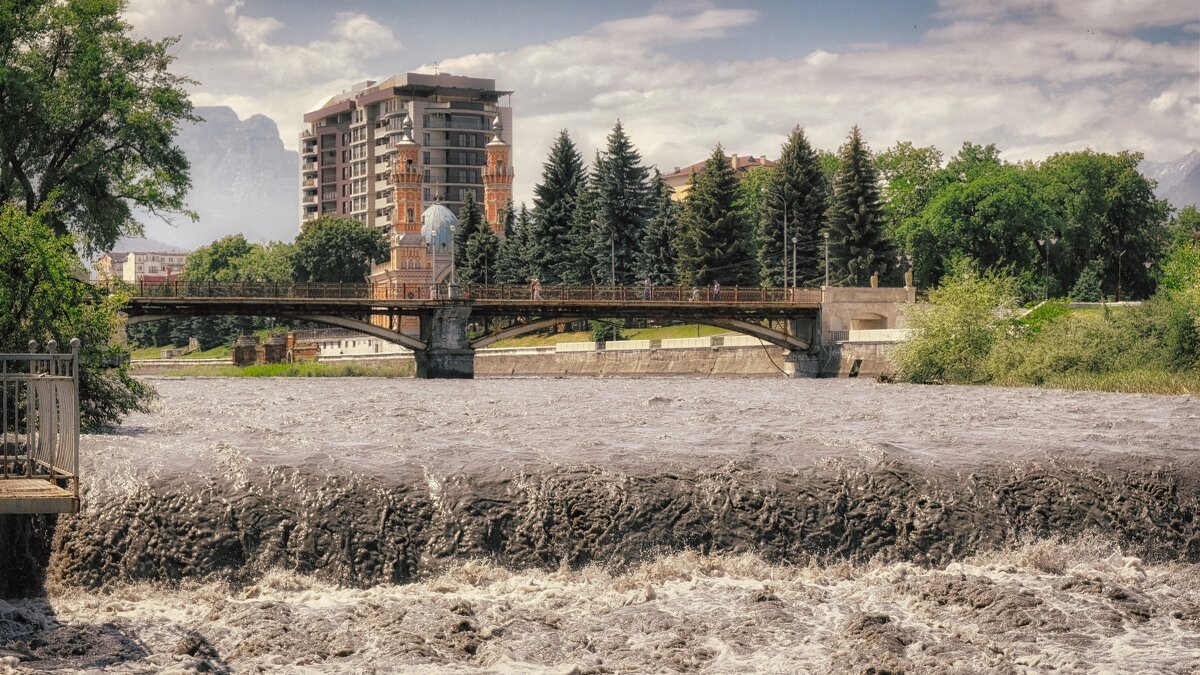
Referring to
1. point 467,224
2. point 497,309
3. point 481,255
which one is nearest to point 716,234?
point 497,309

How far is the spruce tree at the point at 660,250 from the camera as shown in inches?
3647

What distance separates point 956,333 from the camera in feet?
177

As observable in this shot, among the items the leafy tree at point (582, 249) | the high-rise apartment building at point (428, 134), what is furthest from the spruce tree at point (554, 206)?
the high-rise apartment building at point (428, 134)

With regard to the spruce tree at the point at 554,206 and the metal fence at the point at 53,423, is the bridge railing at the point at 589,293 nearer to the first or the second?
the spruce tree at the point at 554,206

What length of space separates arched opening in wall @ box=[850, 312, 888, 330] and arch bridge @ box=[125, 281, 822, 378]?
234cm

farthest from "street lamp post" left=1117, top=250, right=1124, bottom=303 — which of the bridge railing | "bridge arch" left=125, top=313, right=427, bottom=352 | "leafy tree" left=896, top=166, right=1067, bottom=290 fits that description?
"bridge arch" left=125, top=313, right=427, bottom=352

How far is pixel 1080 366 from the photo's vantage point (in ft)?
154

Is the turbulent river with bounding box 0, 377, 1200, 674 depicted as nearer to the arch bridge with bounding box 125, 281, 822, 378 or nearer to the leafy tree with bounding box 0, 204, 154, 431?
the leafy tree with bounding box 0, 204, 154, 431

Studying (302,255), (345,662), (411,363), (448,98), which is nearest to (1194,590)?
(345,662)

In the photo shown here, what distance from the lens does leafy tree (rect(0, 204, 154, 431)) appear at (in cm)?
2339

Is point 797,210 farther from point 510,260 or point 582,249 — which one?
point 510,260

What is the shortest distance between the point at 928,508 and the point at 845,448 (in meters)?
3.87

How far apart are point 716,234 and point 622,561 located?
70.9 meters

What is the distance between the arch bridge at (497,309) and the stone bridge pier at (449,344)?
50mm
